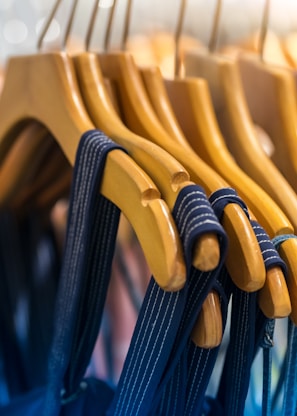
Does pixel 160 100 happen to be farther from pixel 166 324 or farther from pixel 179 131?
pixel 166 324

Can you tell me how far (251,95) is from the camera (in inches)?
18.4

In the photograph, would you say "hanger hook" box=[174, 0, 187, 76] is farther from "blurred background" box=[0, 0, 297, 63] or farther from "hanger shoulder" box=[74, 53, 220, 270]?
"blurred background" box=[0, 0, 297, 63]

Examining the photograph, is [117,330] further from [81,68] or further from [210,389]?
[81,68]

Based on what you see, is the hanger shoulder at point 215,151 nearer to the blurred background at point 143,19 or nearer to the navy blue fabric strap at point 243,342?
the navy blue fabric strap at point 243,342

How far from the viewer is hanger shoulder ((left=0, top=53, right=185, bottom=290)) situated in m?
0.27

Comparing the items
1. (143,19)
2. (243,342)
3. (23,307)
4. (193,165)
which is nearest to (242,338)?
(243,342)

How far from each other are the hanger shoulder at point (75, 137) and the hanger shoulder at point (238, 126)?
0.34 ft

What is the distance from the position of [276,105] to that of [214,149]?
8 cm

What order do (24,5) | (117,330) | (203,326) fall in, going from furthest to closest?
(24,5) → (117,330) → (203,326)

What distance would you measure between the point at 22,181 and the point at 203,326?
0.28 meters

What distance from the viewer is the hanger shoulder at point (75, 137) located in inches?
10.6

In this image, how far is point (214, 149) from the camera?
0.39 metres

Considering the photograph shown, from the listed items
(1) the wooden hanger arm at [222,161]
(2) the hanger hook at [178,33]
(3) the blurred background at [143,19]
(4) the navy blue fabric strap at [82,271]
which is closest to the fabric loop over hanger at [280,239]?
(1) the wooden hanger arm at [222,161]

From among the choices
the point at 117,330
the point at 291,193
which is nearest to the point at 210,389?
the point at 117,330
